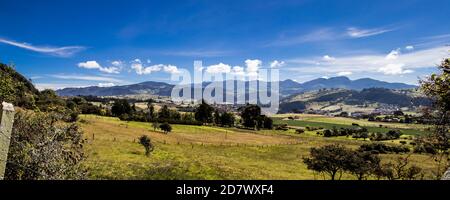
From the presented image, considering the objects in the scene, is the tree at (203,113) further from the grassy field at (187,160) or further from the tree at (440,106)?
the tree at (440,106)

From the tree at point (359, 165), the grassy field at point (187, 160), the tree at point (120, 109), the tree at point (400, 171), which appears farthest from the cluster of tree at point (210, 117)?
the tree at point (400, 171)

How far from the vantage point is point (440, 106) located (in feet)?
32.6

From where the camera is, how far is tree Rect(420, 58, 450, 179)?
29.3 ft

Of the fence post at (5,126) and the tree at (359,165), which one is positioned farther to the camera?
the tree at (359,165)

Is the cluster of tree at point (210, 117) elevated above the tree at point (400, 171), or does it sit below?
above

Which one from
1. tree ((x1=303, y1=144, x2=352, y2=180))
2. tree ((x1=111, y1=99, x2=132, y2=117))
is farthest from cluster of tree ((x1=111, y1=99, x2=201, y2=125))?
tree ((x1=303, y1=144, x2=352, y2=180))

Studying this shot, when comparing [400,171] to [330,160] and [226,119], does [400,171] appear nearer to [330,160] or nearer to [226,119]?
[330,160]

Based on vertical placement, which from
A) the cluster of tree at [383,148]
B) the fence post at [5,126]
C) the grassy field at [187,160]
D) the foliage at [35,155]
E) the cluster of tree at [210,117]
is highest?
the fence post at [5,126]

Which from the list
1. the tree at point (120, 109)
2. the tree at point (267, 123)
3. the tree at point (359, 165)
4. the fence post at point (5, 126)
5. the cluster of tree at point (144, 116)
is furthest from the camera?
the tree at point (267, 123)

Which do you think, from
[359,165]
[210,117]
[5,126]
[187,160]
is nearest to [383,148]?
[359,165]

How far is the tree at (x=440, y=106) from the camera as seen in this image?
8.92 metres

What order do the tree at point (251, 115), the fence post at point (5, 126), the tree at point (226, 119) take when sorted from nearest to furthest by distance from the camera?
the fence post at point (5, 126) < the tree at point (226, 119) < the tree at point (251, 115)

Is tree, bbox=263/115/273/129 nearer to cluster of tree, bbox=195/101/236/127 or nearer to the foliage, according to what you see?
cluster of tree, bbox=195/101/236/127
